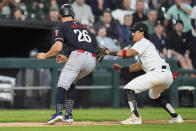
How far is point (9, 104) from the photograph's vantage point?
12539 millimetres

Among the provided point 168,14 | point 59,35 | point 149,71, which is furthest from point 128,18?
point 59,35

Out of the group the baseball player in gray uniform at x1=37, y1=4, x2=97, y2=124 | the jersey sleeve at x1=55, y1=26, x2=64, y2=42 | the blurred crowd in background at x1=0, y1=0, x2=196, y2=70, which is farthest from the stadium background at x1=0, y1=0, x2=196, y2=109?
the jersey sleeve at x1=55, y1=26, x2=64, y2=42

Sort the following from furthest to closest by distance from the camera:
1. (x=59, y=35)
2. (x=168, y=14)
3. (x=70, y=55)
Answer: (x=168, y=14) → (x=70, y=55) → (x=59, y=35)

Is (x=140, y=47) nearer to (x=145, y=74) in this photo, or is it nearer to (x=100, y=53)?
(x=145, y=74)

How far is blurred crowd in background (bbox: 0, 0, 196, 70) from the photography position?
14080mm

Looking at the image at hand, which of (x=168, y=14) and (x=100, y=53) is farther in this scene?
(x=168, y=14)

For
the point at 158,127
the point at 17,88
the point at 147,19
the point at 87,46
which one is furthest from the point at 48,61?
the point at 158,127

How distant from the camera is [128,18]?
14727 mm

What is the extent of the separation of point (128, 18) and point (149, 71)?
248 inches

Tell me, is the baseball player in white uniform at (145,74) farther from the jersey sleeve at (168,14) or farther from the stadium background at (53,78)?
the jersey sleeve at (168,14)

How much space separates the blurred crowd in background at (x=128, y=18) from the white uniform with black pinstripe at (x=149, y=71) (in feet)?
17.1

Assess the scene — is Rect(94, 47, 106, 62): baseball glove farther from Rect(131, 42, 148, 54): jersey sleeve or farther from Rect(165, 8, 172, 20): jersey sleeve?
Rect(165, 8, 172, 20): jersey sleeve

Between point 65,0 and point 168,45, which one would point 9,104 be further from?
point 168,45

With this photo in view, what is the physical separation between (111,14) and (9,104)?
439cm
